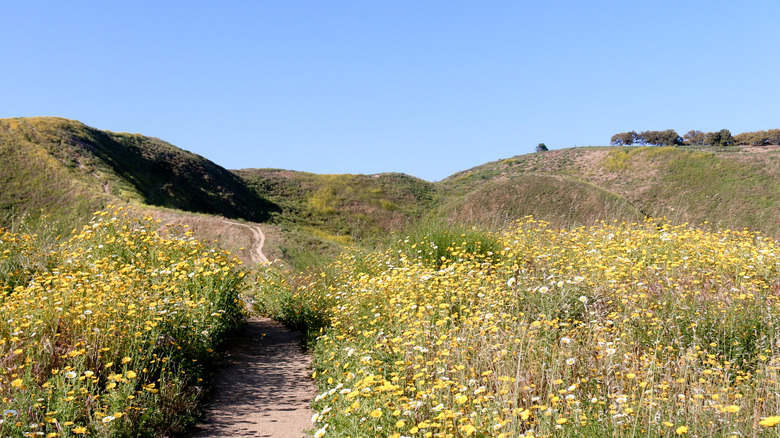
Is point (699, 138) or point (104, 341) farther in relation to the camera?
point (699, 138)

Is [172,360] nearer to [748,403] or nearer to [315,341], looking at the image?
[315,341]

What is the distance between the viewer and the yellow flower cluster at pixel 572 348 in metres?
3.23

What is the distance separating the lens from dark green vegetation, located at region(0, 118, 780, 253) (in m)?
26.4

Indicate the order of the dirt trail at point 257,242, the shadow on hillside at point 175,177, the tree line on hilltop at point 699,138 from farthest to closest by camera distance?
the tree line on hilltop at point 699,138 → the shadow on hillside at point 175,177 → the dirt trail at point 257,242

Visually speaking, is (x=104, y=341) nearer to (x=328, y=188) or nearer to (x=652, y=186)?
(x=328, y=188)

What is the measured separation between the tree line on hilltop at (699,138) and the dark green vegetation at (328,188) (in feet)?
38.6

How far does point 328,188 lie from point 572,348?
45.1 metres

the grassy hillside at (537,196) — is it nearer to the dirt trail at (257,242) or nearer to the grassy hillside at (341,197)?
the grassy hillside at (341,197)

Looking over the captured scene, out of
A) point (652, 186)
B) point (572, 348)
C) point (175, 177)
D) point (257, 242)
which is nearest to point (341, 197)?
point (175, 177)

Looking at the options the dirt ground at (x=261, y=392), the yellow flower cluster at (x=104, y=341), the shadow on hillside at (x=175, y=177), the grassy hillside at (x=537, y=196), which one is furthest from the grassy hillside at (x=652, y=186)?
the yellow flower cluster at (x=104, y=341)

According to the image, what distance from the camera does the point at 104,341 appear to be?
15.6 ft

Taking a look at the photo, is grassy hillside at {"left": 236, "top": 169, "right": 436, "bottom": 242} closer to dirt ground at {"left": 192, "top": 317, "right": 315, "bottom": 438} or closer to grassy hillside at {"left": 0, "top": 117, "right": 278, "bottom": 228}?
grassy hillside at {"left": 0, "top": 117, "right": 278, "bottom": 228}

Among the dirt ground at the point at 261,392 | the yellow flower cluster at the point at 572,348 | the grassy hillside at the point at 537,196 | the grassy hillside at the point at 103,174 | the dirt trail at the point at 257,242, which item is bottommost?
the dirt ground at the point at 261,392

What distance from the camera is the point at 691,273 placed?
6203mm
